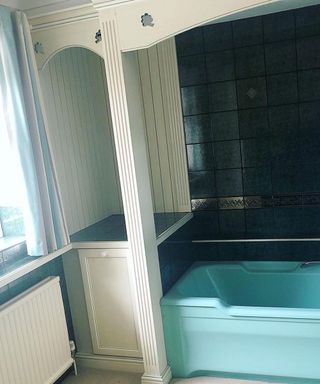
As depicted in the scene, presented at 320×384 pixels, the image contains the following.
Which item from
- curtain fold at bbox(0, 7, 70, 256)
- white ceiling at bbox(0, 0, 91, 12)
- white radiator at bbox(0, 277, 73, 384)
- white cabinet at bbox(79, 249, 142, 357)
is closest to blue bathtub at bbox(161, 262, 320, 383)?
white cabinet at bbox(79, 249, 142, 357)

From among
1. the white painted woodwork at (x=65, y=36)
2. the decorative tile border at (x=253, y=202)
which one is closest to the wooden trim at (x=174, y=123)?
the decorative tile border at (x=253, y=202)

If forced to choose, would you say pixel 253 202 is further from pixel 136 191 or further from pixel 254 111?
pixel 136 191

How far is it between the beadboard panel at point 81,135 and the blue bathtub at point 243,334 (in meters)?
0.90

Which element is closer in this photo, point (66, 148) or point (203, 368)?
point (203, 368)

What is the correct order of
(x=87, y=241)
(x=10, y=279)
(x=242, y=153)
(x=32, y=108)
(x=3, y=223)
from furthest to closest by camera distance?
(x=242, y=153) < (x=87, y=241) < (x=3, y=223) < (x=32, y=108) < (x=10, y=279)

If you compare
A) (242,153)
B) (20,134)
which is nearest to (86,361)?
(20,134)

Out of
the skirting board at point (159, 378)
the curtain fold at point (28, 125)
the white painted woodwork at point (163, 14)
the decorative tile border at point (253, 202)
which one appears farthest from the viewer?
the decorative tile border at point (253, 202)

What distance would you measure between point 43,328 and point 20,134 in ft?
3.60

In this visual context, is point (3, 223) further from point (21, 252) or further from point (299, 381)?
point (299, 381)

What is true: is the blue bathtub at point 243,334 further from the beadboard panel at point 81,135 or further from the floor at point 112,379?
the beadboard panel at point 81,135

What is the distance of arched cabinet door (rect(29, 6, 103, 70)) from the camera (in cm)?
231

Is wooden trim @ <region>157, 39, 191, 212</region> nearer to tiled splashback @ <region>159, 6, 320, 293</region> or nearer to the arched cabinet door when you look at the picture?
tiled splashback @ <region>159, 6, 320, 293</region>

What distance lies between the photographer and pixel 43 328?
7.73 ft

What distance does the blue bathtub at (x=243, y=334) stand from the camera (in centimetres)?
234
